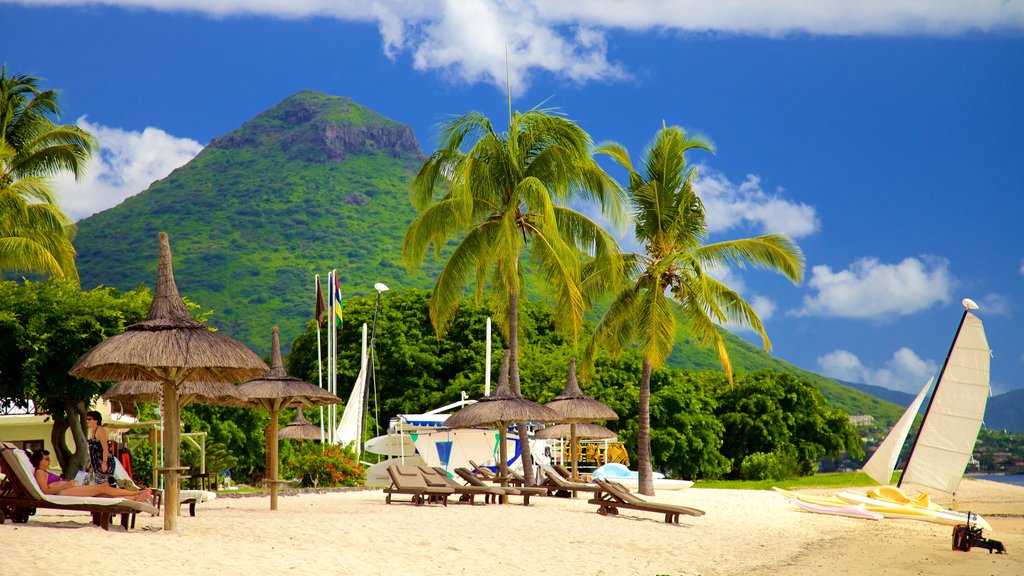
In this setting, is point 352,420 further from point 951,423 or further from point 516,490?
point 951,423

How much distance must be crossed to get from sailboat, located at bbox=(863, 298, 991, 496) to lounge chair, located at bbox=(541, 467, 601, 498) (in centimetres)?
666

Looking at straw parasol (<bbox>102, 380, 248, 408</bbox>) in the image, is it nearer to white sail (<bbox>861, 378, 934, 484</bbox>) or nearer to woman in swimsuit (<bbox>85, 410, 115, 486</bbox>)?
woman in swimsuit (<bbox>85, 410, 115, 486</bbox>)

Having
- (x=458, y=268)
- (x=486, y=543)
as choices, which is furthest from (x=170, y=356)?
(x=458, y=268)

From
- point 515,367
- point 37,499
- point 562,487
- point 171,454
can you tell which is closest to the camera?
point 37,499

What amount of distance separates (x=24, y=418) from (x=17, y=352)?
7229 millimetres

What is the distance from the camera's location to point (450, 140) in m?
22.6

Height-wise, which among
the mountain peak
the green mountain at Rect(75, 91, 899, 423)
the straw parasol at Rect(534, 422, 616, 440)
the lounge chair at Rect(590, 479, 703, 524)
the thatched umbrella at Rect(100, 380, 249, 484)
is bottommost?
the lounge chair at Rect(590, 479, 703, 524)

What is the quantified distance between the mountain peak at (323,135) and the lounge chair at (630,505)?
10320cm

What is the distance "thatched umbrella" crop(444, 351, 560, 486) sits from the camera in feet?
66.7

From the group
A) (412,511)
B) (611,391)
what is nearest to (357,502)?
(412,511)

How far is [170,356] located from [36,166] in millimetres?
16644

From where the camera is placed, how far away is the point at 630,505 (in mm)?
17766

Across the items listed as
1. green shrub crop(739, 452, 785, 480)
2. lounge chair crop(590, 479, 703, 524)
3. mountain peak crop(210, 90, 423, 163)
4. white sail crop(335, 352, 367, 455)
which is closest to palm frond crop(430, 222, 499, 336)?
lounge chair crop(590, 479, 703, 524)

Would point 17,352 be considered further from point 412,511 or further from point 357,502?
point 412,511
